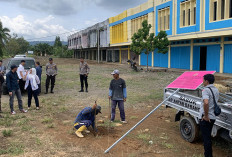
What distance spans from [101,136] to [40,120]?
2.33m

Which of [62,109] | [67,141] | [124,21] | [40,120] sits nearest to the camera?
[67,141]

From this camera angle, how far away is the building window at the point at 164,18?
24611mm

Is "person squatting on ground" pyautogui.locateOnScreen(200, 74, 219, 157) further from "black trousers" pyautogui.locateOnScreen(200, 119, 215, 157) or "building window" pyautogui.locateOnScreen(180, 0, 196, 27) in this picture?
"building window" pyautogui.locateOnScreen(180, 0, 196, 27)

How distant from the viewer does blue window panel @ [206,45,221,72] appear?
1977 centimetres

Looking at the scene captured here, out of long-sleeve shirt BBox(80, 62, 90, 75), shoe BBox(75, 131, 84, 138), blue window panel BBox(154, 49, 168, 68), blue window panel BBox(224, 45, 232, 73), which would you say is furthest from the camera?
blue window panel BBox(154, 49, 168, 68)

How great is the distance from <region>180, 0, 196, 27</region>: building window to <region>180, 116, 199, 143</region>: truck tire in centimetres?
1756

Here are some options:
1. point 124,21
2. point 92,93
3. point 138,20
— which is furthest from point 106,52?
point 92,93

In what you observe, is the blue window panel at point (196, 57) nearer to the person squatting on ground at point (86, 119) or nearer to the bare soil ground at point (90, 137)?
the bare soil ground at point (90, 137)

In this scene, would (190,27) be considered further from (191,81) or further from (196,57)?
(191,81)

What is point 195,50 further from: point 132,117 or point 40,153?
point 40,153

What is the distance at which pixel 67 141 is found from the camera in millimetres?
5195

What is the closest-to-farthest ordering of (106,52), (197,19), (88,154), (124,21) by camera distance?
(88,154), (197,19), (124,21), (106,52)

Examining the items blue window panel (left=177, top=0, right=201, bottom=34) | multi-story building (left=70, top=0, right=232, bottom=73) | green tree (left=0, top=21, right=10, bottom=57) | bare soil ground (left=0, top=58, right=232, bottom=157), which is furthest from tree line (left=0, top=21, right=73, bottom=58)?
bare soil ground (left=0, top=58, right=232, bottom=157)

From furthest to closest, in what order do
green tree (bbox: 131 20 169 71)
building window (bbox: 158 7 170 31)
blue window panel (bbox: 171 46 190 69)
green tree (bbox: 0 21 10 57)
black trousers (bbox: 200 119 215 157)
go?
green tree (bbox: 0 21 10 57) < building window (bbox: 158 7 170 31) < blue window panel (bbox: 171 46 190 69) < green tree (bbox: 131 20 169 71) < black trousers (bbox: 200 119 215 157)
